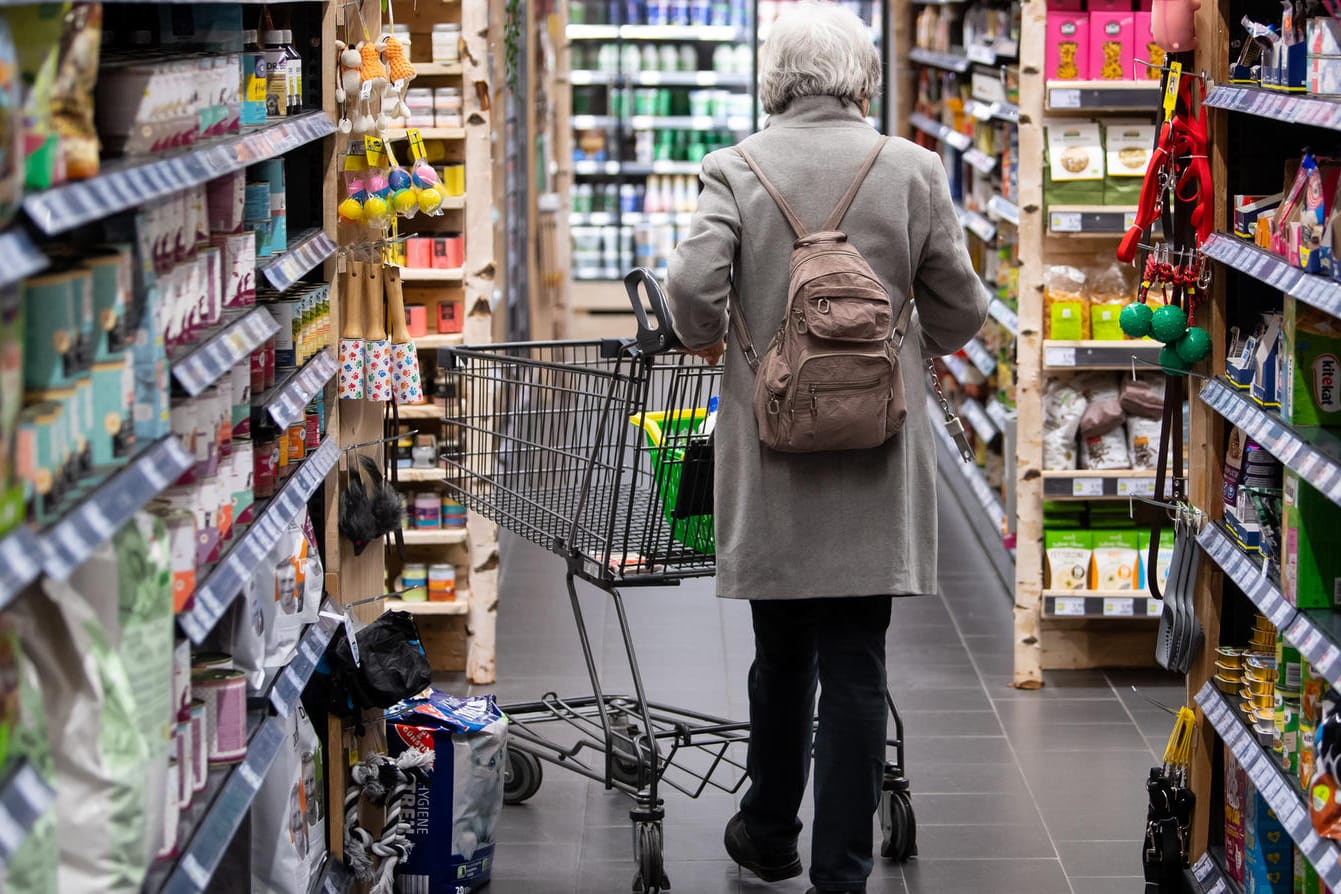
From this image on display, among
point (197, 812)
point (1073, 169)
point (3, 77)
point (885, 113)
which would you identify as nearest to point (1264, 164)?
point (1073, 169)

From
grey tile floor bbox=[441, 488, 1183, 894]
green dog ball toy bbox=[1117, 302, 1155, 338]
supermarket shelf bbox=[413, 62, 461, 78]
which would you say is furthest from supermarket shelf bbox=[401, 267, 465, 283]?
green dog ball toy bbox=[1117, 302, 1155, 338]

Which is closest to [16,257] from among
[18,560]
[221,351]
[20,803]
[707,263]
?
[18,560]

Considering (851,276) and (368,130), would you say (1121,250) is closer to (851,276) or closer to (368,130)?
(851,276)

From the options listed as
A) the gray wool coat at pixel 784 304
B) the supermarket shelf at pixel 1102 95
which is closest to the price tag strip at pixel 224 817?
the gray wool coat at pixel 784 304

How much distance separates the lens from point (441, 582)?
5.75 metres

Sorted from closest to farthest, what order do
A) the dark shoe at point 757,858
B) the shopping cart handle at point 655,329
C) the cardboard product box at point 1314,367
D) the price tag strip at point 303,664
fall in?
the price tag strip at point 303,664
the cardboard product box at point 1314,367
the shopping cart handle at point 655,329
the dark shoe at point 757,858

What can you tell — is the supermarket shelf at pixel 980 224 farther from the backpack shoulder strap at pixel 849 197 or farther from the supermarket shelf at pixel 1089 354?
the backpack shoulder strap at pixel 849 197

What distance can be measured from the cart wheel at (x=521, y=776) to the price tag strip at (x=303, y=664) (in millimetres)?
1133

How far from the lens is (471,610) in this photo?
572cm

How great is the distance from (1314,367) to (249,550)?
1.98 meters

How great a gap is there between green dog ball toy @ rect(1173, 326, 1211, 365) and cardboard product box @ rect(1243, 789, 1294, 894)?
945 millimetres

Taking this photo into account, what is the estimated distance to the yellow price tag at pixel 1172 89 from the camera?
386cm

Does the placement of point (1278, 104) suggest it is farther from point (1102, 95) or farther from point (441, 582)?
point (441, 582)

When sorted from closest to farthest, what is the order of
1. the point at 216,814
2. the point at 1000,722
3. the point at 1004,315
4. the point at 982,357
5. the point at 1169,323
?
the point at 216,814, the point at 1169,323, the point at 1000,722, the point at 1004,315, the point at 982,357
